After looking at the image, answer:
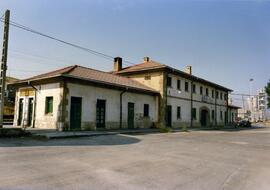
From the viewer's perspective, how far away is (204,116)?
117 ft

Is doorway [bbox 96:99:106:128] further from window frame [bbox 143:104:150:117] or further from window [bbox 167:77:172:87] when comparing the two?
window [bbox 167:77:172:87]

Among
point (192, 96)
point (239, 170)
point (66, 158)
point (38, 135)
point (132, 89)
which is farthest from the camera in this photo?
point (192, 96)

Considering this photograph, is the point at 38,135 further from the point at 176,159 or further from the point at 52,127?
the point at 176,159

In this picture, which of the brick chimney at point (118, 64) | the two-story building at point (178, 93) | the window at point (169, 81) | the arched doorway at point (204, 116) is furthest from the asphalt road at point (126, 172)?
the arched doorway at point (204, 116)

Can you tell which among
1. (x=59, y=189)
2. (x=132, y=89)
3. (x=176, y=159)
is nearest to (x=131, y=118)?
(x=132, y=89)

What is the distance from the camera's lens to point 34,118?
18984mm

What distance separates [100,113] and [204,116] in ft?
66.9

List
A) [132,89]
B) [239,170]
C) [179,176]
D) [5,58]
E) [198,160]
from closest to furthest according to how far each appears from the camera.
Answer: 1. [179,176]
2. [239,170]
3. [198,160]
4. [5,58]
5. [132,89]

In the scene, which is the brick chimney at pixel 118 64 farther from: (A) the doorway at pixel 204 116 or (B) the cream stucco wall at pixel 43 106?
(A) the doorway at pixel 204 116

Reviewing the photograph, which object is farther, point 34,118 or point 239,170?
point 34,118

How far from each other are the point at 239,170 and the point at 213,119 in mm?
32830

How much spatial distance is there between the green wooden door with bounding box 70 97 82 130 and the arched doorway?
2084cm

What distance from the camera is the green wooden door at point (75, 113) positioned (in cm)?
1759

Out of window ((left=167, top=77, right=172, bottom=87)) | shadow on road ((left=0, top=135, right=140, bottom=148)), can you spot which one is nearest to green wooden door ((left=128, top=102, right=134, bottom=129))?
window ((left=167, top=77, right=172, bottom=87))
